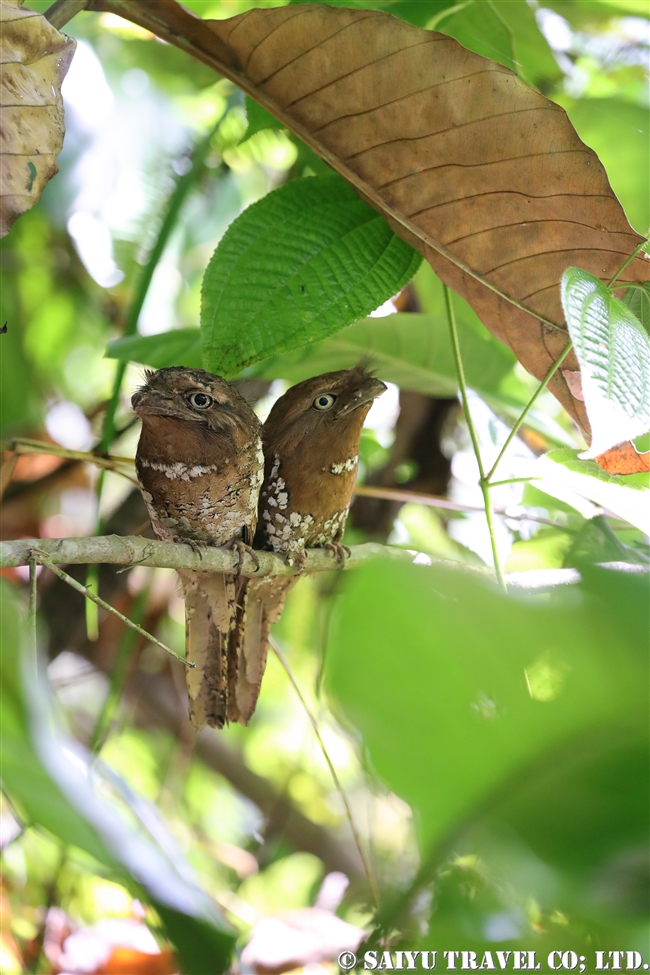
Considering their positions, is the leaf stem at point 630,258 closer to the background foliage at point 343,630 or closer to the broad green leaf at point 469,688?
the background foliage at point 343,630

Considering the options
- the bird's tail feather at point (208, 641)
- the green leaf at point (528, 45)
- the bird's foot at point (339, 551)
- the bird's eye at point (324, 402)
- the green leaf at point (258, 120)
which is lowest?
the bird's tail feather at point (208, 641)

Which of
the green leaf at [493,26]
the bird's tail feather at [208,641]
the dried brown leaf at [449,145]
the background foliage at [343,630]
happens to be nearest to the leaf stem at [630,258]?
the dried brown leaf at [449,145]

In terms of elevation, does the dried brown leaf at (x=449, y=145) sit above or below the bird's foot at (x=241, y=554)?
above

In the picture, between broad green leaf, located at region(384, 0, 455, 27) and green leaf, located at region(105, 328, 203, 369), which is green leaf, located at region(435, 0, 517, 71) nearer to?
broad green leaf, located at region(384, 0, 455, 27)

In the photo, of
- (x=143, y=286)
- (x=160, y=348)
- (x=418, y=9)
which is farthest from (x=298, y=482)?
(x=418, y=9)

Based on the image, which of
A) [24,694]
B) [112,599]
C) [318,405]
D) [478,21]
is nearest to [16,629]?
[24,694]
